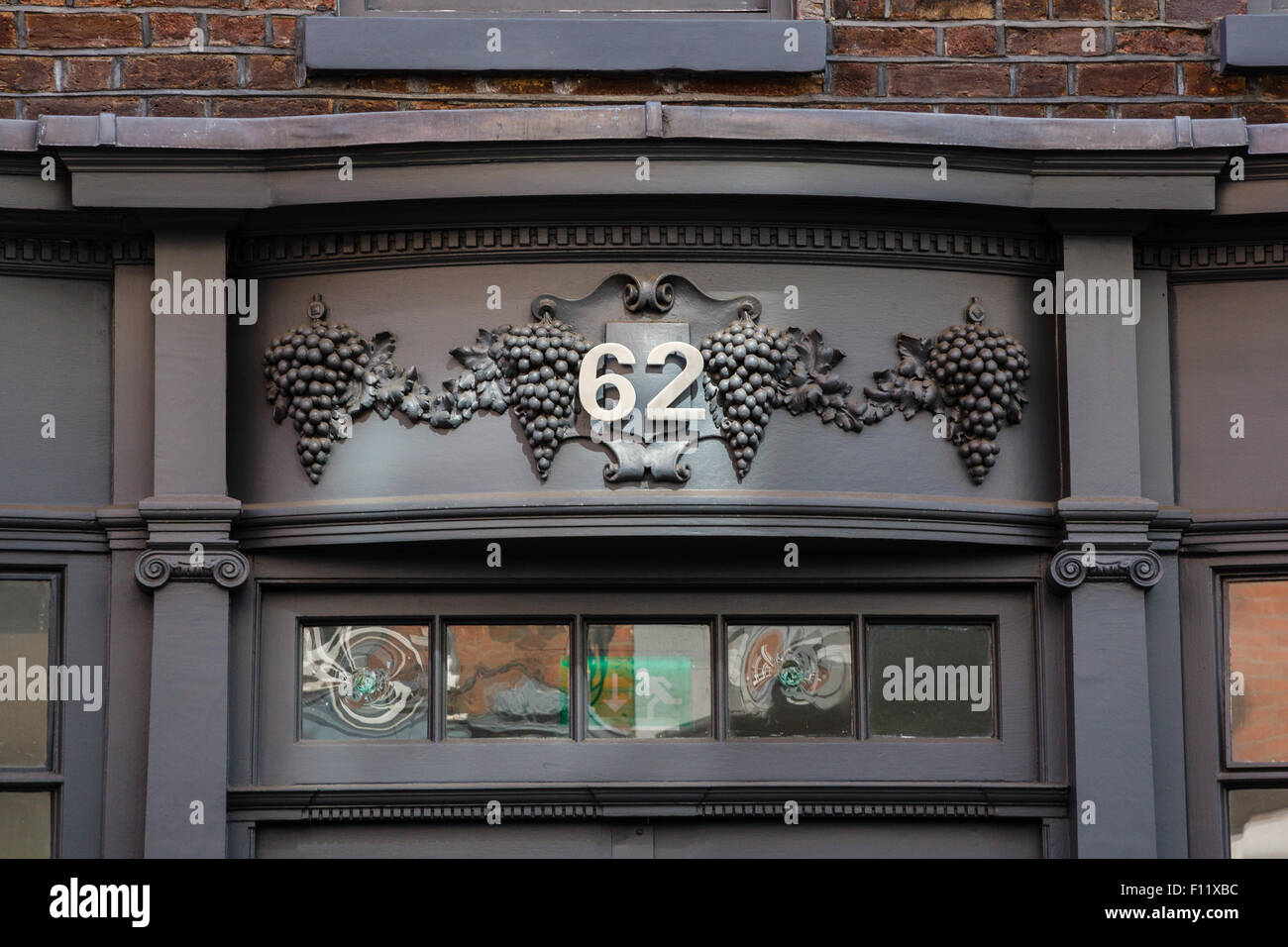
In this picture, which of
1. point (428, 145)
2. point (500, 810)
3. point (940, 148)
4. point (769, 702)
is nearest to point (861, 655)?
point (769, 702)

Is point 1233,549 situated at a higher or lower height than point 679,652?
higher

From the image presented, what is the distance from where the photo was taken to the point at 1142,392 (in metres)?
5.90

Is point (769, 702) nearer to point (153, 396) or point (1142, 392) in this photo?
point (1142, 392)

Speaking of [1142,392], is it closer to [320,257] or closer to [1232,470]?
[1232,470]

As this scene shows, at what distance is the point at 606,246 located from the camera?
5.71 metres

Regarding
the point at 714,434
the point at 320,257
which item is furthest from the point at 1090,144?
the point at 320,257

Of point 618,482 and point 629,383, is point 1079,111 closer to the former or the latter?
point 629,383

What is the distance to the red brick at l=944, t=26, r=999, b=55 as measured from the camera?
19.6ft

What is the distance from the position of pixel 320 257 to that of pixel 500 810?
2.10 m

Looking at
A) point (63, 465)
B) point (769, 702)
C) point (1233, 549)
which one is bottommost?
point (769, 702)

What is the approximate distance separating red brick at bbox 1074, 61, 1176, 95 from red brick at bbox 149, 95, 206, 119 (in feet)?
10.8

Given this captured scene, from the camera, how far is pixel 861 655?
19.1 ft

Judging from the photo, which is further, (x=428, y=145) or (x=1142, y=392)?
(x=1142, y=392)

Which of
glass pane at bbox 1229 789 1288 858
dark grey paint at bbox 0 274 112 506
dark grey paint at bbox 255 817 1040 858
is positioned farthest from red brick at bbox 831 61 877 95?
glass pane at bbox 1229 789 1288 858
